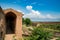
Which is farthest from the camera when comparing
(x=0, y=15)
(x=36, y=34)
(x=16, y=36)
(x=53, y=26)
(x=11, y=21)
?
(x=53, y=26)

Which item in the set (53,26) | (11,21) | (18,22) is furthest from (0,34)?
(53,26)

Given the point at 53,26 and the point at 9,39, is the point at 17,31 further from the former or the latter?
the point at 53,26

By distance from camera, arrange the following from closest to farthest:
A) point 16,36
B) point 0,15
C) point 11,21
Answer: point 0,15
point 16,36
point 11,21

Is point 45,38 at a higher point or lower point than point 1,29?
lower

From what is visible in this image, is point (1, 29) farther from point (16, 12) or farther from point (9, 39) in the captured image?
point (16, 12)

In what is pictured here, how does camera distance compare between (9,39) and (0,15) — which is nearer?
(0,15)

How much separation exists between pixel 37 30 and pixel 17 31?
8.96ft

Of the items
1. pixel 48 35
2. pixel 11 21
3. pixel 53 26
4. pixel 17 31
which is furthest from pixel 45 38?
pixel 53 26

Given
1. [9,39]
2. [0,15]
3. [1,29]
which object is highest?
[0,15]

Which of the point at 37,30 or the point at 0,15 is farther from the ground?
the point at 0,15

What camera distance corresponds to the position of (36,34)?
14.5 meters

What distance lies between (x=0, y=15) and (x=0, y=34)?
1977mm

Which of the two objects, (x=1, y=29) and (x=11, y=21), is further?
(x=11, y=21)

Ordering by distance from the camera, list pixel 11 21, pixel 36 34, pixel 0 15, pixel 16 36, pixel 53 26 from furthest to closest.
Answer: pixel 53 26 → pixel 11 21 → pixel 16 36 → pixel 36 34 → pixel 0 15
